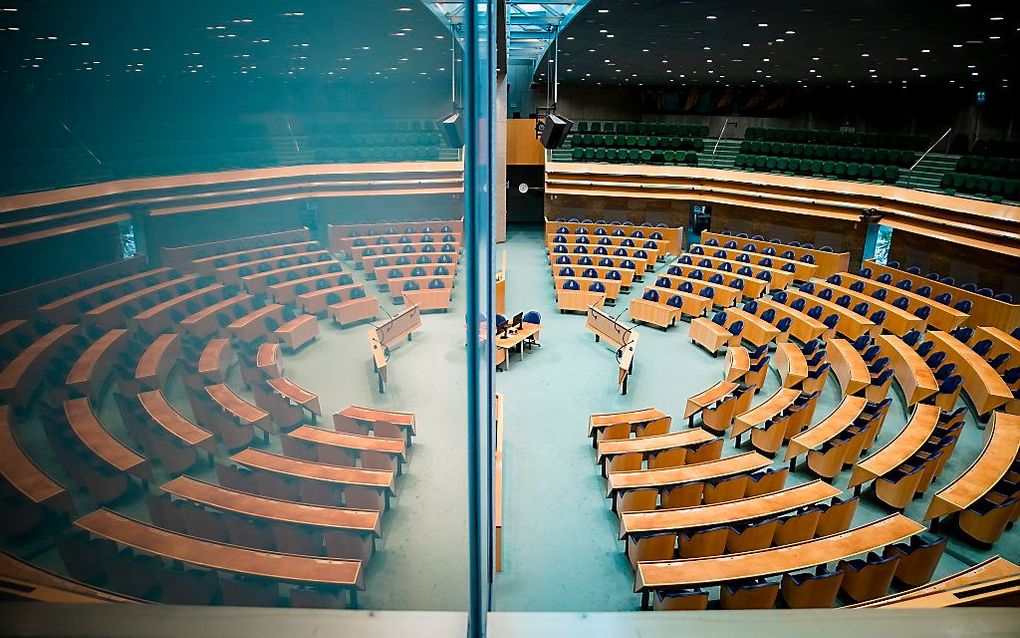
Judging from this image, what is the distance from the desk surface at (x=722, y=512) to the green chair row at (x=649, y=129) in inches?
678

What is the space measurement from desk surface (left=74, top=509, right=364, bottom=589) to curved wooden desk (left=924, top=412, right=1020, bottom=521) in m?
6.34

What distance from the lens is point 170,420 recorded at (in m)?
0.65

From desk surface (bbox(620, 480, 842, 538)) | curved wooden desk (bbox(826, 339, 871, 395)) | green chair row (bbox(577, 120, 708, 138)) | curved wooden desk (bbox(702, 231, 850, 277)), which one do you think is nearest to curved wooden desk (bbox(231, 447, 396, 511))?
desk surface (bbox(620, 480, 842, 538))

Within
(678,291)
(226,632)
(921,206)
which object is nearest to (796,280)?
(921,206)

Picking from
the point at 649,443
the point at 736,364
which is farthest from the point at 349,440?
the point at 736,364

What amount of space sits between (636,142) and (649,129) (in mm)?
1940

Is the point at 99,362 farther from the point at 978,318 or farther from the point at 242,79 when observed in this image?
the point at 978,318

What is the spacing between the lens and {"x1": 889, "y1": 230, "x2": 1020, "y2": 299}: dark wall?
12.1 meters

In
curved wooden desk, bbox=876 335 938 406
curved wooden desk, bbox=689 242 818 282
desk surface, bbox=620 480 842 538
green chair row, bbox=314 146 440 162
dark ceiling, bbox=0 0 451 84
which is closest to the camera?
dark ceiling, bbox=0 0 451 84

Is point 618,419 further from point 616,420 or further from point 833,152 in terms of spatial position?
point 833,152

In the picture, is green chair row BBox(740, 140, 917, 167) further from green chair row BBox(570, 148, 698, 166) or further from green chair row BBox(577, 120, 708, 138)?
green chair row BBox(577, 120, 708, 138)

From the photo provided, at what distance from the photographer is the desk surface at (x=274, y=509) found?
67cm

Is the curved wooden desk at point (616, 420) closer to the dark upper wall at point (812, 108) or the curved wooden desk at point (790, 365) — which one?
the curved wooden desk at point (790, 365)

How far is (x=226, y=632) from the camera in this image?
0.82 meters
